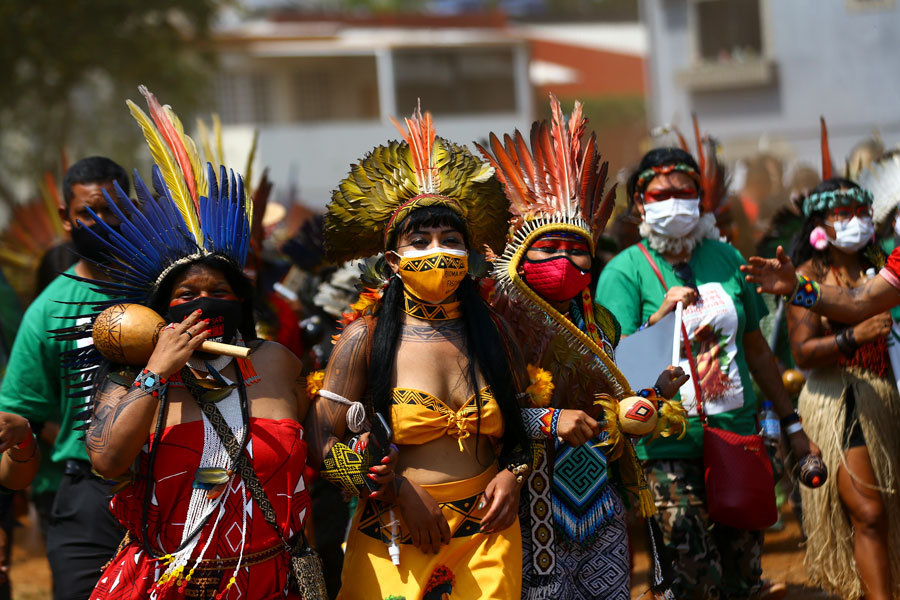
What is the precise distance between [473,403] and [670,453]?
1429mm

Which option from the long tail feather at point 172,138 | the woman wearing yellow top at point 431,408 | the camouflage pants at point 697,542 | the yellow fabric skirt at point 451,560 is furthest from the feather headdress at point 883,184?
the long tail feather at point 172,138

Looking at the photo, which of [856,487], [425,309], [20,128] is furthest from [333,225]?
[20,128]

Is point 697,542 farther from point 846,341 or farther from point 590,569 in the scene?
point 846,341

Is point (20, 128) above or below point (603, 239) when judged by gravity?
above

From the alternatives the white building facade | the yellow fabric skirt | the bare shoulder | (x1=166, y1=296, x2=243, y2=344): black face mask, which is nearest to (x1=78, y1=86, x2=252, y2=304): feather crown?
(x1=166, y1=296, x2=243, y2=344): black face mask

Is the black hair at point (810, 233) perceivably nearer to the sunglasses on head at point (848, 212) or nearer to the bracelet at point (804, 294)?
the sunglasses on head at point (848, 212)

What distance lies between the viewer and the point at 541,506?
440 cm

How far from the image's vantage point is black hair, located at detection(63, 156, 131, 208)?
5.16 m

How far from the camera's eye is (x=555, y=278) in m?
4.36

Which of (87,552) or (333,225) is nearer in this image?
(333,225)

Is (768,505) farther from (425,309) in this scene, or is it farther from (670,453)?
(425,309)

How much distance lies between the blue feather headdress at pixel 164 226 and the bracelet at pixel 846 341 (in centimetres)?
307

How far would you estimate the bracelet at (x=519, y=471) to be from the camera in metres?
4.08

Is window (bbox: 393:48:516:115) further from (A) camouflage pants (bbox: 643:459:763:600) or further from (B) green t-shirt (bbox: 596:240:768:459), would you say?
(A) camouflage pants (bbox: 643:459:763:600)
